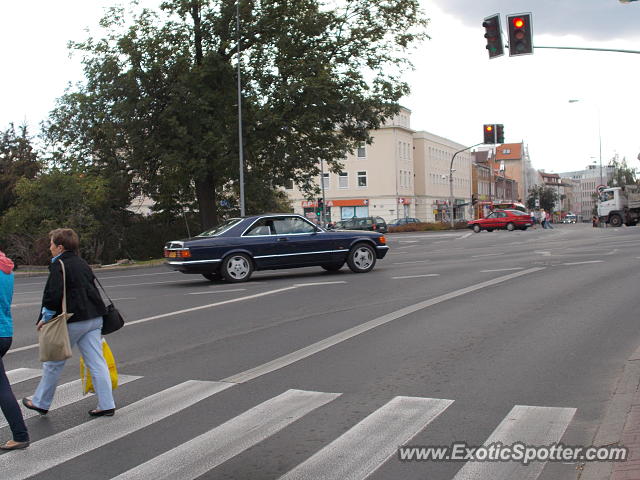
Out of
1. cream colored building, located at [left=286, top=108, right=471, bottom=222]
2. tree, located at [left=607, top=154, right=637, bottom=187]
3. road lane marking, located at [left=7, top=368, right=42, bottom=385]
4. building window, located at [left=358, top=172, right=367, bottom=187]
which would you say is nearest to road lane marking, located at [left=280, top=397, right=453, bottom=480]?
road lane marking, located at [left=7, top=368, right=42, bottom=385]

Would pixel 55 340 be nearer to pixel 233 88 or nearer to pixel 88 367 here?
pixel 88 367

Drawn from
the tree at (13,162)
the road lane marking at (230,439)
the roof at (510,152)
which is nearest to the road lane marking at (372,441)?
the road lane marking at (230,439)

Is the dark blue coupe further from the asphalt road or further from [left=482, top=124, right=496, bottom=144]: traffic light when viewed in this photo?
[left=482, top=124, right=496, bottom=144]: traffic light

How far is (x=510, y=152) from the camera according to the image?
178 meters

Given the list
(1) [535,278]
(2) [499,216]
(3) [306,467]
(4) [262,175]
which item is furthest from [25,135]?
(3) [306,467]

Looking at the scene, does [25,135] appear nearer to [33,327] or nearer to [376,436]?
[33,327]

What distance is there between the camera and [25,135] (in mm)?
38844

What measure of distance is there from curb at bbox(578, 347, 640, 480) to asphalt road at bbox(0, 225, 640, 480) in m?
0.11

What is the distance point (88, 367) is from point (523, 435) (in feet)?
11.6

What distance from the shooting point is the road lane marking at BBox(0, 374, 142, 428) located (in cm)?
641

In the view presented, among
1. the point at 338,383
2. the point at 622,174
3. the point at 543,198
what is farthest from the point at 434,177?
the point at 338,383

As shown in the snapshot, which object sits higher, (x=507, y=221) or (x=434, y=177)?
(x=434, y=177)

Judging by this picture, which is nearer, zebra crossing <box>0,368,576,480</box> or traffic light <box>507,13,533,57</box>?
zebra crossing <box>0,368,576,480</box>

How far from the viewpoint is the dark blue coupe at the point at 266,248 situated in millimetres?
17891
